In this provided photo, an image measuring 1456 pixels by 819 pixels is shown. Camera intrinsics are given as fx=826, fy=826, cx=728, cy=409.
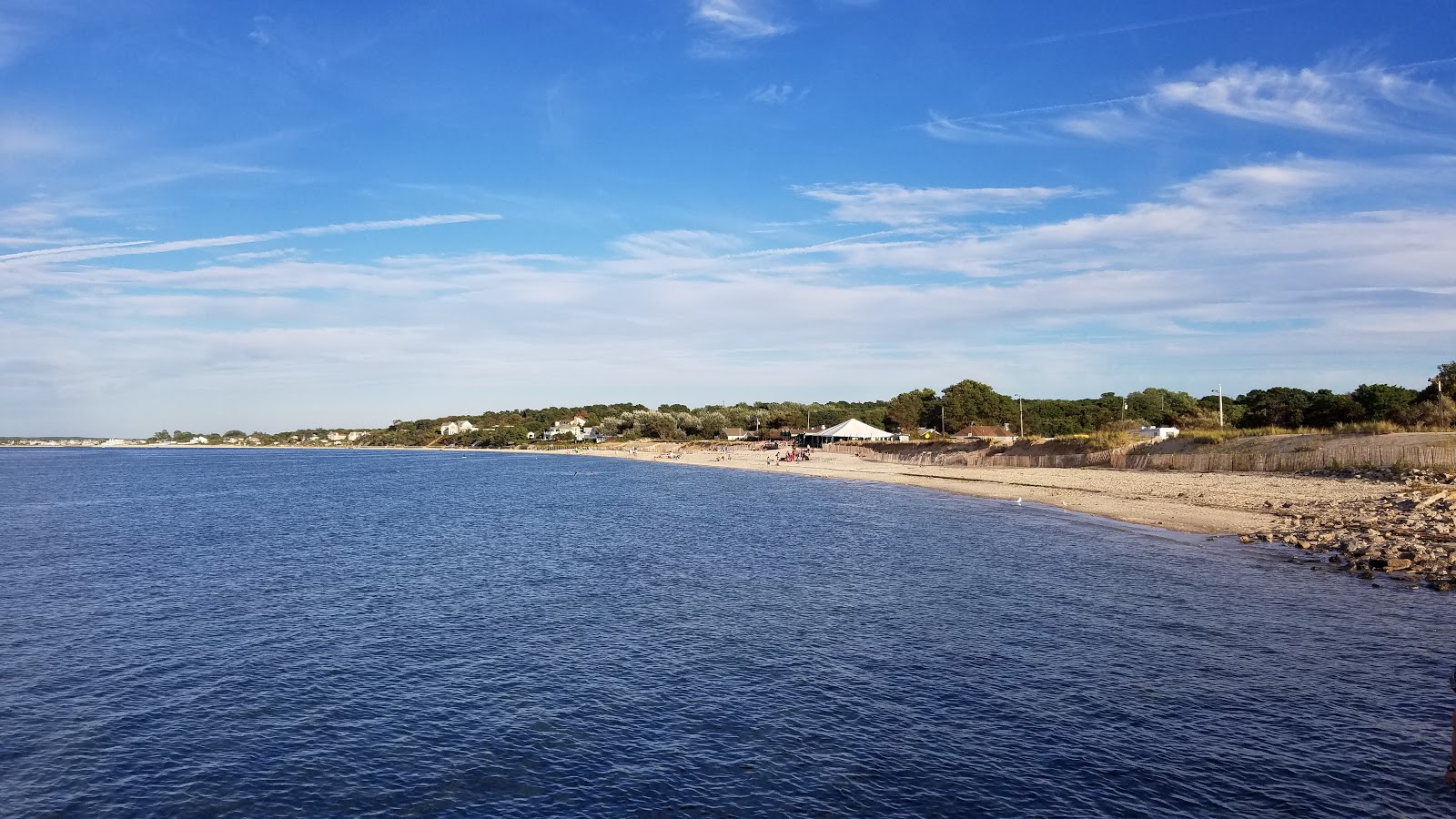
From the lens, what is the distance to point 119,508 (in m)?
64.9

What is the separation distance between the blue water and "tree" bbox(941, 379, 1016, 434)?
98258mm

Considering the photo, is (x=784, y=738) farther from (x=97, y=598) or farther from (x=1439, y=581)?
(x=97, y=598)

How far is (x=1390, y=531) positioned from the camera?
32281mm

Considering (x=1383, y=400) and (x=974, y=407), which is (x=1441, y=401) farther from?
(x=974, y=407)

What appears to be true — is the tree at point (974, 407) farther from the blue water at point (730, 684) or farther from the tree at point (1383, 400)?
the blue water at point (730, 684)

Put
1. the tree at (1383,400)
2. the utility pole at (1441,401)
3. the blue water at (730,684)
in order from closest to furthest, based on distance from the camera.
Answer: the blue water at (730,684) < the utility pole at (1441,401) < the tree at (1383,400)

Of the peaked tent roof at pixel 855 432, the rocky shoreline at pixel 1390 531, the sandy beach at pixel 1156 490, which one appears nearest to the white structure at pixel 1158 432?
the sandy beach at pixel 1156 490

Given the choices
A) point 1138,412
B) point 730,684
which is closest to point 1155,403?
point 1138,412

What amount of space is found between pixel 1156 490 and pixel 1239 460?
766 cm

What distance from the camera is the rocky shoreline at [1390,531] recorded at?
89.7ft

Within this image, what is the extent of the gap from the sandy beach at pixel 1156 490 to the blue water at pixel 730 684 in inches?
305

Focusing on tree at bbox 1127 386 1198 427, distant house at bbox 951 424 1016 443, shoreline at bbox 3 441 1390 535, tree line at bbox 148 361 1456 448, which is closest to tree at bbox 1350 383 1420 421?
tree line at bbox 148 361 1456 448

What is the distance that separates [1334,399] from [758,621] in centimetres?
7348

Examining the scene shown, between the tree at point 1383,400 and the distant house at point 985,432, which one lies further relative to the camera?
the distant house at point 985,432
